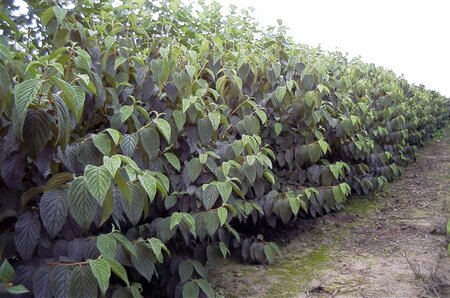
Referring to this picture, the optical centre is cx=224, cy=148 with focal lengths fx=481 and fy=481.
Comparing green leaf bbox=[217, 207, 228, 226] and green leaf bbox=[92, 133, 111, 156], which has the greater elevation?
green leaf bbox=[92, 133, 111, 156]

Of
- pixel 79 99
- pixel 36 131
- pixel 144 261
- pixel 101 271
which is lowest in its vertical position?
pixel 144 261

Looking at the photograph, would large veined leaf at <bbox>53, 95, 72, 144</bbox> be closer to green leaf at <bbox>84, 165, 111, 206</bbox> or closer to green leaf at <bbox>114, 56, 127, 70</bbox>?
green leaf at <bbox>84, 165, 111, 206</bbox>

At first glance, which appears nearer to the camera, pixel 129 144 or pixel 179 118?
pixel 129 144

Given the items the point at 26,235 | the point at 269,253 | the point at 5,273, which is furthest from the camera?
the point at 269,253

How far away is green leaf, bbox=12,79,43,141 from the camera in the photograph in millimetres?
1255

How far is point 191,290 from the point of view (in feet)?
6.46

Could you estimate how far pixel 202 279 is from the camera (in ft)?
6.71

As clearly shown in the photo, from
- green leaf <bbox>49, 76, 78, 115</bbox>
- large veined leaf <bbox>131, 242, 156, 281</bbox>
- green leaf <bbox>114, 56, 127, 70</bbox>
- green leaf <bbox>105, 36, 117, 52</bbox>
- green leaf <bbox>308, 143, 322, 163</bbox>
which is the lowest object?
large veined leaf <bbox>131, 242, 156, 281</bbox>

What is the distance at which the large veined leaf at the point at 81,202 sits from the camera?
4.42 feet

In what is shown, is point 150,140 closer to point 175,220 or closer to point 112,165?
point 175,220

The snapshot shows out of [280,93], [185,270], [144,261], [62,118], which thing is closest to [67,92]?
[62,118]

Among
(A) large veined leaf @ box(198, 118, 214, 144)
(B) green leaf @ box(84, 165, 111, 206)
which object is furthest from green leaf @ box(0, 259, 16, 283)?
(A) large veined leaf @ box(198, 118, 214, 144)

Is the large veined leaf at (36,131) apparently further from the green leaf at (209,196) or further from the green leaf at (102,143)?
the green leaf at (209,196)

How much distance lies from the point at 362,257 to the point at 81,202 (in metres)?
1.91
